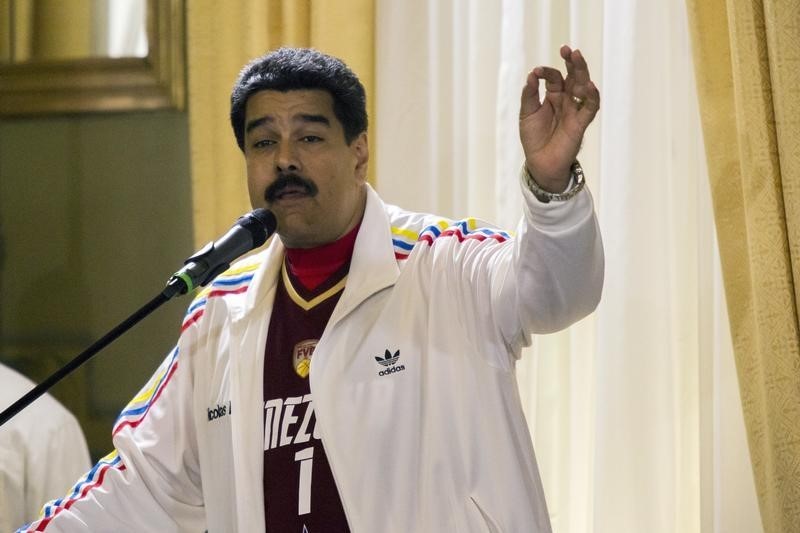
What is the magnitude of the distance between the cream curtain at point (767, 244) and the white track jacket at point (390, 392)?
510 mm

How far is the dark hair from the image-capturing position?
169cm

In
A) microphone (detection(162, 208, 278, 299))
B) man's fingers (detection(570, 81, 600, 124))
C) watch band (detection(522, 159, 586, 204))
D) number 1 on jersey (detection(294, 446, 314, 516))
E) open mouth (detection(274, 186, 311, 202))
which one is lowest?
number 1 on jersey (detection(294, 446, 314, 516))

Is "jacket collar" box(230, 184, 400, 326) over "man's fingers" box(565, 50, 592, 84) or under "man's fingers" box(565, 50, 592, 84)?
under

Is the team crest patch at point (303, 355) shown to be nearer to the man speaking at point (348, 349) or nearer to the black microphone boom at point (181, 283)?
the man speaking at point (348, 349)

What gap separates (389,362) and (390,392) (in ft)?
0.15

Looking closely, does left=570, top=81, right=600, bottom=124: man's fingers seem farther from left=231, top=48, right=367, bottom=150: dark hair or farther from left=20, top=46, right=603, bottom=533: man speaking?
left=231, top=48, right=367, bottom=150: dark hair

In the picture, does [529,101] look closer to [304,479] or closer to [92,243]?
[304,479]

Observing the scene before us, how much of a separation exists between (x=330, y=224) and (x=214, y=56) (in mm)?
933

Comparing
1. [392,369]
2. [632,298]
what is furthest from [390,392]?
[632,298]

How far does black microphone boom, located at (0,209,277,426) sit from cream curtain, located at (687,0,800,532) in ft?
3.13

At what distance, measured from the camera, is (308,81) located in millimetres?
1693

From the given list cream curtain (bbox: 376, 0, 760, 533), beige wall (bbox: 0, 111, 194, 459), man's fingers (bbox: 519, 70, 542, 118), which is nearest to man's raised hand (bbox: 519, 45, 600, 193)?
man's fingers (bbox: 519, 70, 542, 118)

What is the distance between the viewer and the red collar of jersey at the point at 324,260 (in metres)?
1.71

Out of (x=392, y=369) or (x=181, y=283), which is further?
(x=392, y=369)
